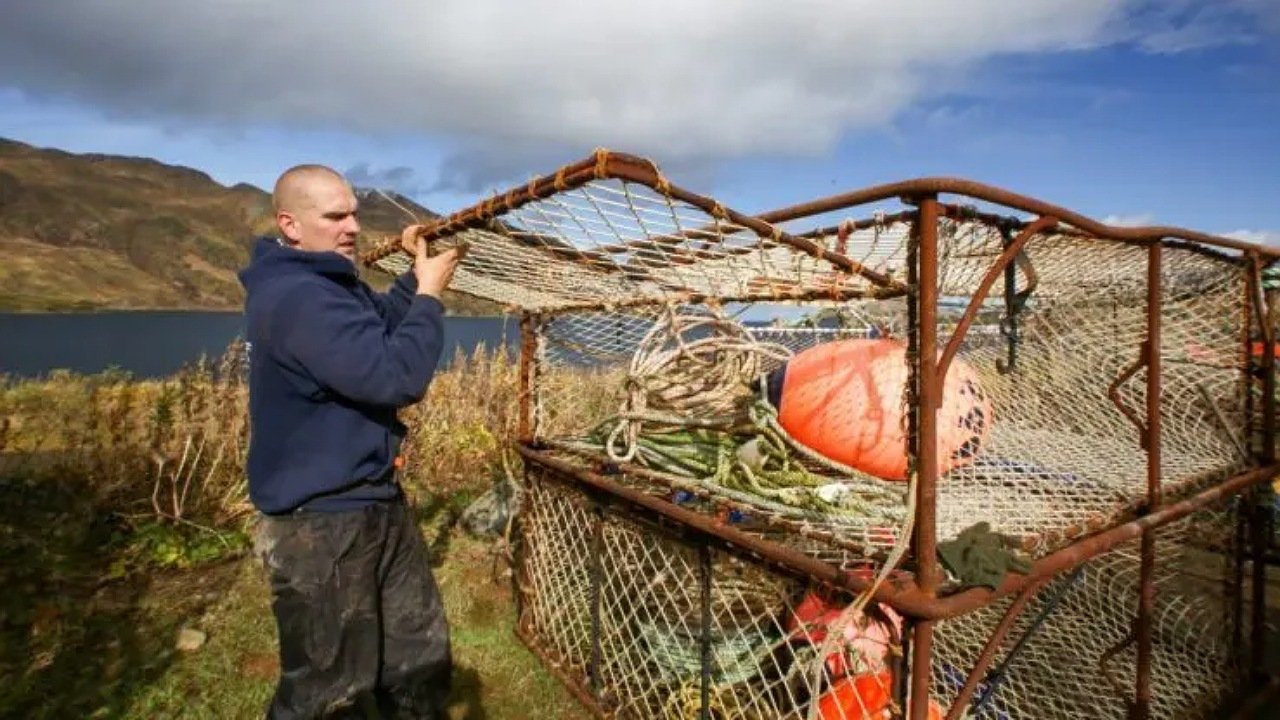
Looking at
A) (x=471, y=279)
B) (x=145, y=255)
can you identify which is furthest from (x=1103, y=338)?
(x=145, y=255)

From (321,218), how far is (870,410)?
2188 millimetres

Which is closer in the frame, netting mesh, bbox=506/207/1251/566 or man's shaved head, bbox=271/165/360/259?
man's shaved head, bbox=271/165/360/259

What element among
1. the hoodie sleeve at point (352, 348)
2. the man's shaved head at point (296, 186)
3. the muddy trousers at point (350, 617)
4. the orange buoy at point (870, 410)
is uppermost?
the man's shaved head at point (296, 186)

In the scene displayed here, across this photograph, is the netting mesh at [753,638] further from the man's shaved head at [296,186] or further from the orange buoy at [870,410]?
the man's shaved head at [296,186]

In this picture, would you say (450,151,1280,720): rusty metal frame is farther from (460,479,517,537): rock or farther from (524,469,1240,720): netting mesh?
(460,479,517,537): rock

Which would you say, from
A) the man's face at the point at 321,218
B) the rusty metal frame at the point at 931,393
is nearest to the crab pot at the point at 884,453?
the rusty metal frame at the point at 931,393

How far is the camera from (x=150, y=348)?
216 ft

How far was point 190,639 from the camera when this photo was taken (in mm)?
3676

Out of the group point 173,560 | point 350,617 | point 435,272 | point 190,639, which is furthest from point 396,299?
point 173,560

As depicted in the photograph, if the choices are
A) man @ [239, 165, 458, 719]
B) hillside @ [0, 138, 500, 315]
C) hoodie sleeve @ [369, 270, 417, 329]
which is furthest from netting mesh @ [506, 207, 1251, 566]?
hillside @ [0, 138, 500, 315]

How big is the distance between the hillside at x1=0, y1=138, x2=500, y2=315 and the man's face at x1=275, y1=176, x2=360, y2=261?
128 metres

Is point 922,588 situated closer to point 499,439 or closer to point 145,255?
point 499,439

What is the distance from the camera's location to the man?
75.2 inches

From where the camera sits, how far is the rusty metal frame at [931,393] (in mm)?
1589
